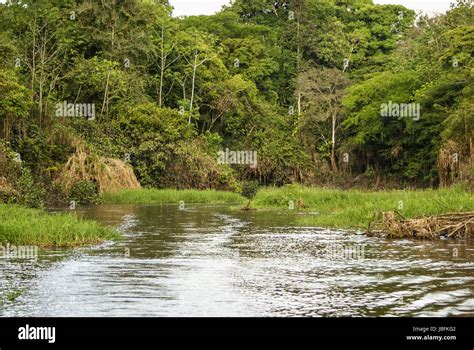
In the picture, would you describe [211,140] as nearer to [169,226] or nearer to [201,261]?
[169,226]

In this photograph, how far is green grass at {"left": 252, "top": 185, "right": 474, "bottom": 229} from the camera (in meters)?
25.7

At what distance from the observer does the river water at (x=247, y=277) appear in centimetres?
1325

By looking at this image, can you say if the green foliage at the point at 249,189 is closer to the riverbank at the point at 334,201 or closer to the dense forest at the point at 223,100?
the dense forest at the point at 223,100

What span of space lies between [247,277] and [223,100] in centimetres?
4529

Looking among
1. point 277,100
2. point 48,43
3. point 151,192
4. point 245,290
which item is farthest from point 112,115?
point 245,290

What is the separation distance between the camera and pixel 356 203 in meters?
33.2

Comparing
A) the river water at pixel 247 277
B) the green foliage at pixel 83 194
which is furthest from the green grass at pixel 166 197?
the river water at pixel 247 277

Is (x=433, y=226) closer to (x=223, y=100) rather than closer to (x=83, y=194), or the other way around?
(x=83, y=194)

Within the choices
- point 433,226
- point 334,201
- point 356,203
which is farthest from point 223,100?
point 433,226

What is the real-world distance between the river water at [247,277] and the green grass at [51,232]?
822 millimetres

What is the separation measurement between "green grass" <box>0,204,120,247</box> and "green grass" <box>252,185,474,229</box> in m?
8.72

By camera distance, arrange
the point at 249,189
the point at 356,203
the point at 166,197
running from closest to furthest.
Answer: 1. the point at 356,203
2. the point at 166,197
3. the point at 249,189

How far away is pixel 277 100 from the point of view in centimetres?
7344

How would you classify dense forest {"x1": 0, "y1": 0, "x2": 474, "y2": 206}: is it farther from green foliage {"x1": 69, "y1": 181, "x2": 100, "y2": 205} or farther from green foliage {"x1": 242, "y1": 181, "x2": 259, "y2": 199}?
green foliage {"x1": 242, "y1": 181, "x2": 259, "y2": 199}
